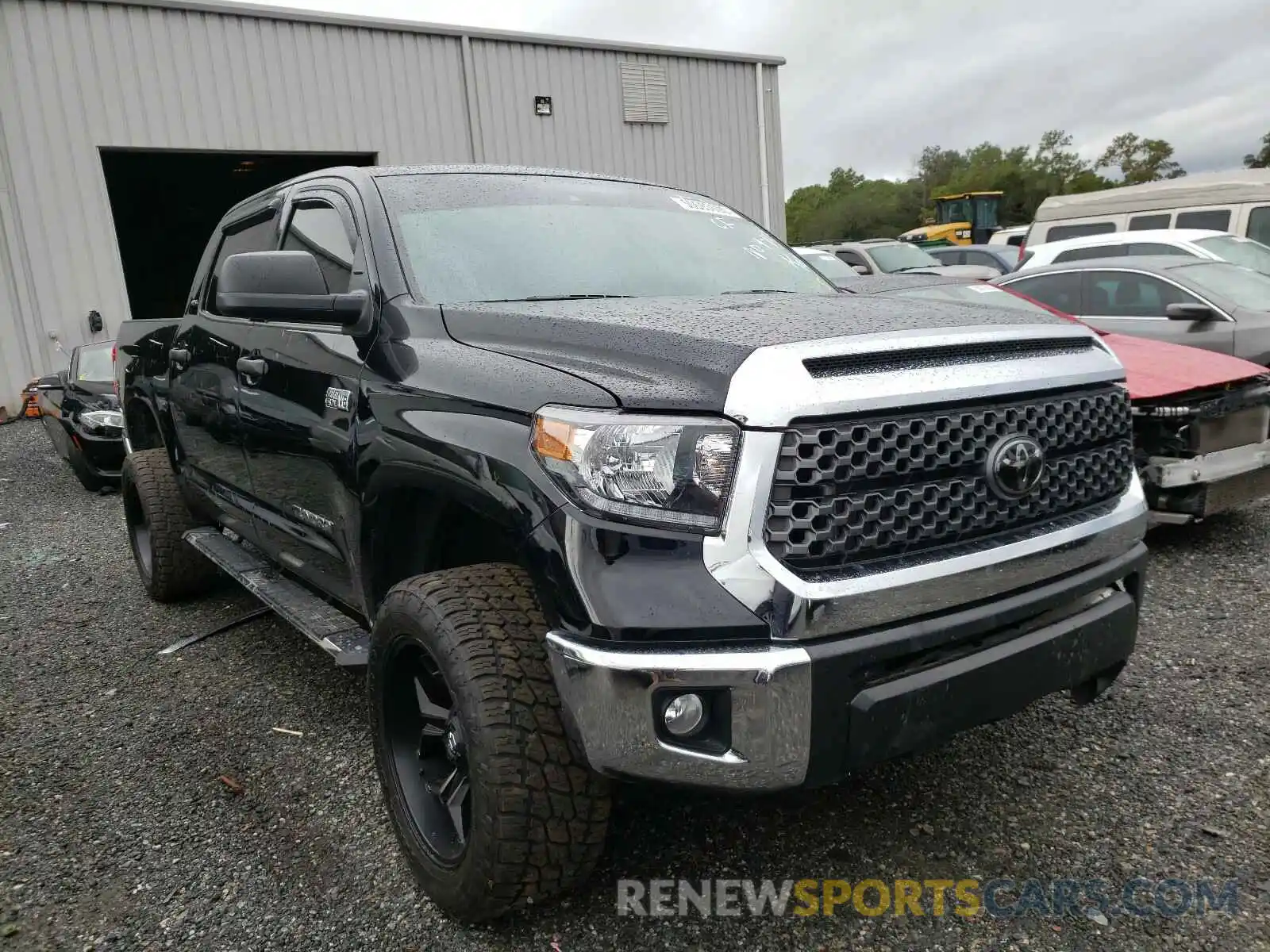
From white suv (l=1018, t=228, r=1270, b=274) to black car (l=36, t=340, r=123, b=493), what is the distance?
8.73 meters

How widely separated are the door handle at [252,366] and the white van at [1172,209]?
13962mm

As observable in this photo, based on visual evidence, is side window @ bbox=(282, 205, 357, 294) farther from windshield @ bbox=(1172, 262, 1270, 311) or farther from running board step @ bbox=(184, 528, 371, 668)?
windshield @ bbox=(1172, 262, 1270, 311)

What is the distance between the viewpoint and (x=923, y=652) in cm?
197

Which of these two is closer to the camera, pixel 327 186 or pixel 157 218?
pixel 327 186

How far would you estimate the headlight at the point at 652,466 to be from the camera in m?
1.83

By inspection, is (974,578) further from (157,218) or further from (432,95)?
(157,218)

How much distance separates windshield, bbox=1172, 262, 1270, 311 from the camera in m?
7.59

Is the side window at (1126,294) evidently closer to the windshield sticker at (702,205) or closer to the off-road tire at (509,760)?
the windshield sticker at (702,205)

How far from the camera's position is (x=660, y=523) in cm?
183

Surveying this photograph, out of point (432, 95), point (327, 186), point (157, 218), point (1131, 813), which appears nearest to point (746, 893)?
point (1131, 813)

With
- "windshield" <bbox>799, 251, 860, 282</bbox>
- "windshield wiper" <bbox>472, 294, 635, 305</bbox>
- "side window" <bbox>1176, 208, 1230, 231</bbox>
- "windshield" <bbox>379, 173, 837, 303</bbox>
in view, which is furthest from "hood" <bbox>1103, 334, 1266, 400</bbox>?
"side window" <bbox>1176, 208, 1230, 231</bbox>

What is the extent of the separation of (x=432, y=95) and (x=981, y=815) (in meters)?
13.8

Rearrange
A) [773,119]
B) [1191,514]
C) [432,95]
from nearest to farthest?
[1191,514]
[432,95]
[773,119]

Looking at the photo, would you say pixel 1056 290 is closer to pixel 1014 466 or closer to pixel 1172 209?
pixel 1014 466
